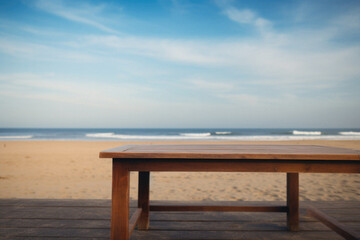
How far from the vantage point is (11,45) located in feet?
58.5

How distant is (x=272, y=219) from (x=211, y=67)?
74.8 feet

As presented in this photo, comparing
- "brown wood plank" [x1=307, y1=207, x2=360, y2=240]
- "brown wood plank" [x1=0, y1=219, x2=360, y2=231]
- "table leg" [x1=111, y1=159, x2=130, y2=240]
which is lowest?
"brown wood plank" [x1=0, y1=219, x2=360, y2=231]

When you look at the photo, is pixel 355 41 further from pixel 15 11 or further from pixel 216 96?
pixel 15 11

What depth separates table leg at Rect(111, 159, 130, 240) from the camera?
4.60 feet

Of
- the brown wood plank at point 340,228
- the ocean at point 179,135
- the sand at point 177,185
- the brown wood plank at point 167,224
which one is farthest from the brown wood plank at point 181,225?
the ocean at point 179,135

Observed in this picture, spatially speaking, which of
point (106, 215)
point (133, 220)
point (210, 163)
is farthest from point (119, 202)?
point (106, 215)

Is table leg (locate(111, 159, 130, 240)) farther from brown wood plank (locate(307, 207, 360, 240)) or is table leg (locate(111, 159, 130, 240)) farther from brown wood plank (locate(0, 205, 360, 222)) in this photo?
brown wood plank (locate(307, 207, 360, 240))

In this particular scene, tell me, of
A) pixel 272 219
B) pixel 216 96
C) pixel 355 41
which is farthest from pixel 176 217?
pixel 216 96

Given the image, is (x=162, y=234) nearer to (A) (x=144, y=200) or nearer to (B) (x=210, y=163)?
(A) (x=144, y=200)

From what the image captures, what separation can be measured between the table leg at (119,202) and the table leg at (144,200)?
67 cm

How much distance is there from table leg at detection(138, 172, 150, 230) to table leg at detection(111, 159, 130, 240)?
67 cm

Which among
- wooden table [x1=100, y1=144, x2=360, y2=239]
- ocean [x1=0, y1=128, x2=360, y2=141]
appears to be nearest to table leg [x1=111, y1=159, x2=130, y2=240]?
wooden table [x1=100, y1=144, x2=360, y2=239]

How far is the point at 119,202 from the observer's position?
142 cm

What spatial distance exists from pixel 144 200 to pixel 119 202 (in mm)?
808
